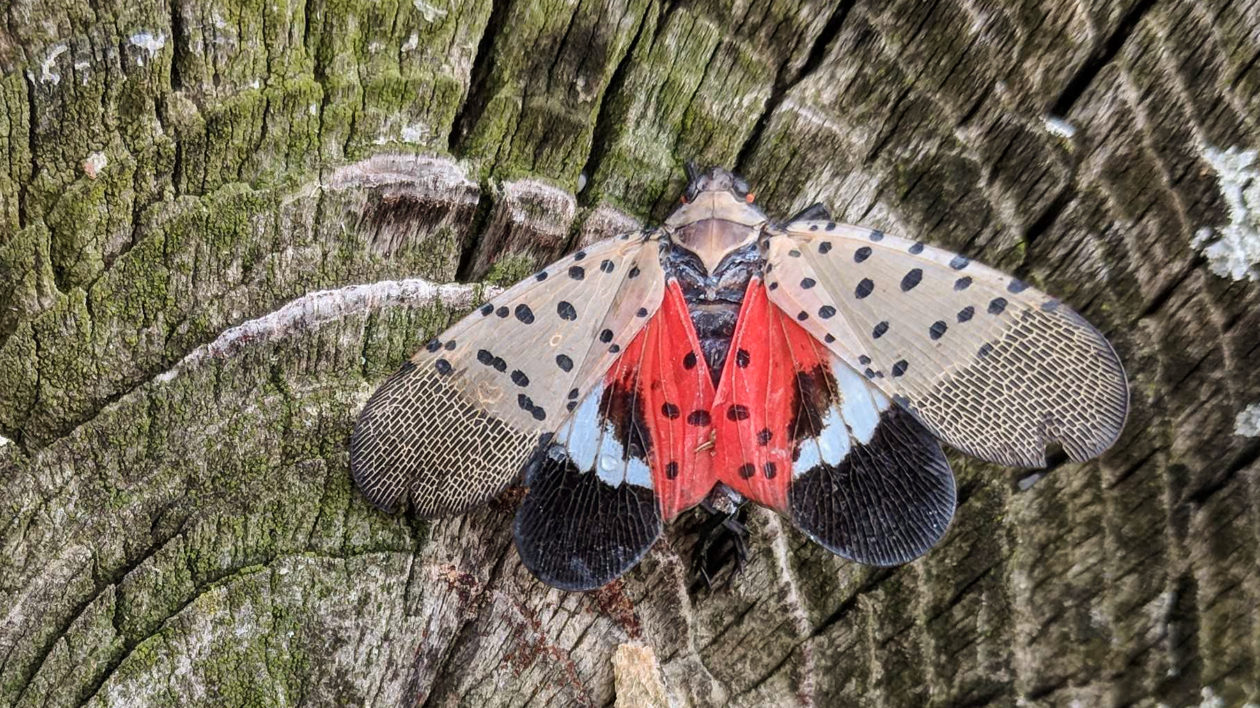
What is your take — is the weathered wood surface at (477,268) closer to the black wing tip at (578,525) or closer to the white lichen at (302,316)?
the white lichen at (302,316)

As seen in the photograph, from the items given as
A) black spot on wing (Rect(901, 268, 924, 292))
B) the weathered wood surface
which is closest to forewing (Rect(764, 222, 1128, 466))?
black spot on wing (Rect(901, 268, 924, 292))

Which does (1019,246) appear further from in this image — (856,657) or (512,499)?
(512,499)

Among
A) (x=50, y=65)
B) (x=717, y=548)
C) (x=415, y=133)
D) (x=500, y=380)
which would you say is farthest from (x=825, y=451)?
(x=50, y=65)

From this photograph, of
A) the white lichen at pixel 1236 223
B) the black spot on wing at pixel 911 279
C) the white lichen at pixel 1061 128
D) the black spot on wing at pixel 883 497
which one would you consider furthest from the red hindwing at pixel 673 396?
the white lichen at pixel 1236 223

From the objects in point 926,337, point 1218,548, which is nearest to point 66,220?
point 926,337

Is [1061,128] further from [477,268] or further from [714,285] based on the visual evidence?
[477,268]

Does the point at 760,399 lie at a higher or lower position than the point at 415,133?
lower
